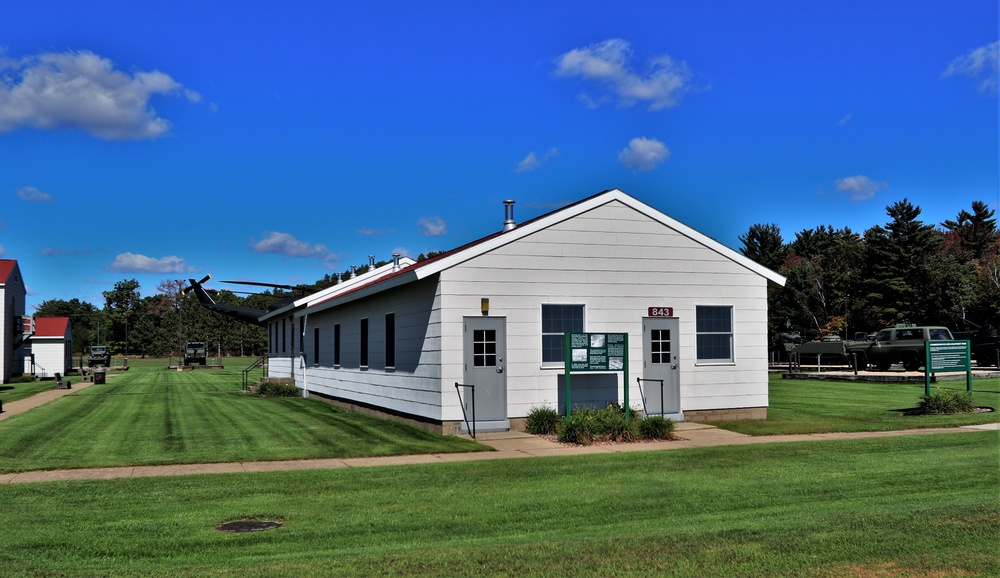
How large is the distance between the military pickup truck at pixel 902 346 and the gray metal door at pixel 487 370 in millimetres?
22423

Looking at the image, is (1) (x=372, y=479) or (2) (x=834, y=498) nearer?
(2) (x=834, y=498)

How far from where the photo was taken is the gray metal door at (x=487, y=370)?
1426 cm

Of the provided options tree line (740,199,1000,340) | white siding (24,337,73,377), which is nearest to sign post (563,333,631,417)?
tree line (740,199,1000,340)

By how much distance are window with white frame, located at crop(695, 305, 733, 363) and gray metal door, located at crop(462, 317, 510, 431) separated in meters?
4.36

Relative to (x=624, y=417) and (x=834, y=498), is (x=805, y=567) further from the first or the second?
(x=624, y=417)

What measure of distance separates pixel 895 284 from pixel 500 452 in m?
53.6

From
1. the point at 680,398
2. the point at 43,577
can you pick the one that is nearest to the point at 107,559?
the point at 43,577

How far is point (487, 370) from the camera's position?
1438cm

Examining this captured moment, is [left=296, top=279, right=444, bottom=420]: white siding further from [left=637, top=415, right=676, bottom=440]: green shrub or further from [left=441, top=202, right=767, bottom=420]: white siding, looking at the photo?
[left=637, top=415, right=676, bottom=440]: green shrub

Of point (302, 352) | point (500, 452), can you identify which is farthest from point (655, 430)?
point (302, 352)

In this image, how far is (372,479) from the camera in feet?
33.0

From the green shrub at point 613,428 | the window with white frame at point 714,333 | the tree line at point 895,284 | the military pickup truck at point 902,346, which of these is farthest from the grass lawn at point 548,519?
the tree line at point 895,284

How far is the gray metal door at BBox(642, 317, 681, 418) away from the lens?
51.7ft

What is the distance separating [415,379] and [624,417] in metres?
4.10
